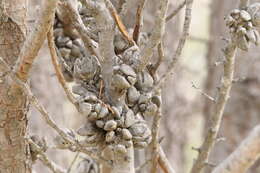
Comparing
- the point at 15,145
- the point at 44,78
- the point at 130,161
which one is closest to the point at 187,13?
the point at 130,161

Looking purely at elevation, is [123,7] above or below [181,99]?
above

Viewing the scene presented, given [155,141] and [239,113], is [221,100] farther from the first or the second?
[239,113]

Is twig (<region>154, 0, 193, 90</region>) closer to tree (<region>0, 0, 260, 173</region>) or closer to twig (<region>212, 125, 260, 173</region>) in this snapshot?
tree (<region>0, 0, 260, 173</region>)

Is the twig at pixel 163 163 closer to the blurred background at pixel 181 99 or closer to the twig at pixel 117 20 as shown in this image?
the twig at pixel 117 20

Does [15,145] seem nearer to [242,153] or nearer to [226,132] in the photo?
[242,153]

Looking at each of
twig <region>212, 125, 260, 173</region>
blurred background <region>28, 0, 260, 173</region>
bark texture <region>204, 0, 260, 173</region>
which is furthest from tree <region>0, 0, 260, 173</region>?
bark texture <region>204, 0, 260, 173</region>

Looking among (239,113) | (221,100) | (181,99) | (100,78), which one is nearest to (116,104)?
(100,78)

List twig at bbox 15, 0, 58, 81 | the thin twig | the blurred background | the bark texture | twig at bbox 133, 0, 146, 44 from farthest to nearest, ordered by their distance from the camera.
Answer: the bark texture → the blurred background → the thin twig → twig at bbox 133, 0, 146, 44 → twig at bbox 15, 0, 58, 81

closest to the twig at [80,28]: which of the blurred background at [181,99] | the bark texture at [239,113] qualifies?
the blurred background at [181,99]
